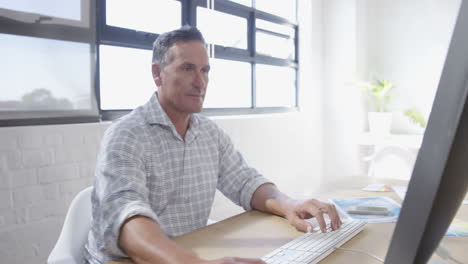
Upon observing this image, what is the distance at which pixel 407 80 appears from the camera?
4.58 meters

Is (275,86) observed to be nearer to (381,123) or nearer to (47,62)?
(381,123)

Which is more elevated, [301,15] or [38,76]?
[301,15]

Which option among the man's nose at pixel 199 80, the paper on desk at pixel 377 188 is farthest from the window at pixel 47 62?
the paper on desk at pixel 377 188

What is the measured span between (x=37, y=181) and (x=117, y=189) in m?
→ 1.07

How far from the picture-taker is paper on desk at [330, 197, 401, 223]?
1.30m

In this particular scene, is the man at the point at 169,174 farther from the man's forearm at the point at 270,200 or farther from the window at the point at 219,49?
the window at the point at 219,49

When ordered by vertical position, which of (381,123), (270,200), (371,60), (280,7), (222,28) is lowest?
(270,200)

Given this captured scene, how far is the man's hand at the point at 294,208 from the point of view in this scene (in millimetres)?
1170

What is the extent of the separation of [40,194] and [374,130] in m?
3.39

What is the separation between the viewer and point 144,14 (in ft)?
9.06

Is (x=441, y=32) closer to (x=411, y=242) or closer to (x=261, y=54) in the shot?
(x=261, y=54)

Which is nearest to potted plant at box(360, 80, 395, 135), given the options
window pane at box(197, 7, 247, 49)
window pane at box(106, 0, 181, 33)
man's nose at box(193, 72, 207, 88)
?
window pane at box(197, 7, 247, 49)

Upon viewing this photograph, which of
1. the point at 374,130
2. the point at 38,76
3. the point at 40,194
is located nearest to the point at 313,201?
the point at 40,194

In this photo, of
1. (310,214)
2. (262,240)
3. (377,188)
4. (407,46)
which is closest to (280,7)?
(407,46)
